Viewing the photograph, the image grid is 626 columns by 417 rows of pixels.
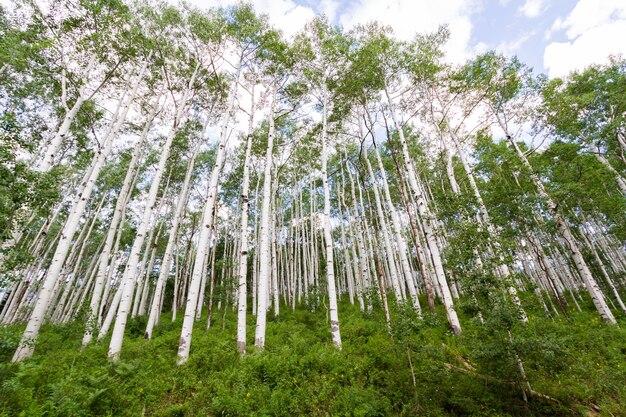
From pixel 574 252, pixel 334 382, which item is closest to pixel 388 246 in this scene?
pixel 574 252

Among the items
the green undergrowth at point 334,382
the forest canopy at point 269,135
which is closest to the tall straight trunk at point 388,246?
the forest canopy at point 269,135

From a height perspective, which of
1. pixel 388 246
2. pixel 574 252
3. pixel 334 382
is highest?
pixel 388 246

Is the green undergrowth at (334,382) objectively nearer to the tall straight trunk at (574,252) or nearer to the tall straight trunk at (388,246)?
the tall straight trunk at (574,252)

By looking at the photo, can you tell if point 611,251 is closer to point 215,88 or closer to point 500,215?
point 500,215

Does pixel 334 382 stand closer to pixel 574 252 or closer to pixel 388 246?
pixel 388 246

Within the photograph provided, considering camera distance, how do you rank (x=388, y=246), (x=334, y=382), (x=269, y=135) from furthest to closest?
(x=388, y=246) < (x=269, y=135) < (x=334, y=382)

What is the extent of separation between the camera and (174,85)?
1272cm

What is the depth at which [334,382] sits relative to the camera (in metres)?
6.12

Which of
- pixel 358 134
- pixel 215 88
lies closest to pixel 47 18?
pixel 215 88

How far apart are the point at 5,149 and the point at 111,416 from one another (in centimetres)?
628

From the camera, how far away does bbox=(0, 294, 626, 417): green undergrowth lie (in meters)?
4.97

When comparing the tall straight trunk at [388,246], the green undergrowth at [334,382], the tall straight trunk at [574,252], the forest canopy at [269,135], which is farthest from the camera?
the tall straight trunk at [388,246]

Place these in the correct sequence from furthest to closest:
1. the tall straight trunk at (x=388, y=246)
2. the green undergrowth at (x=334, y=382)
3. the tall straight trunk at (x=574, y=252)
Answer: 1. the tall straight trunk at (x=388, y=246)
2. the tall straight trunk at (x=574, y=252)
3. the green undergrowth at (x=334, y=382)

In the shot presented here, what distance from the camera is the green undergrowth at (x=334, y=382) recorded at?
4969 millimetres
